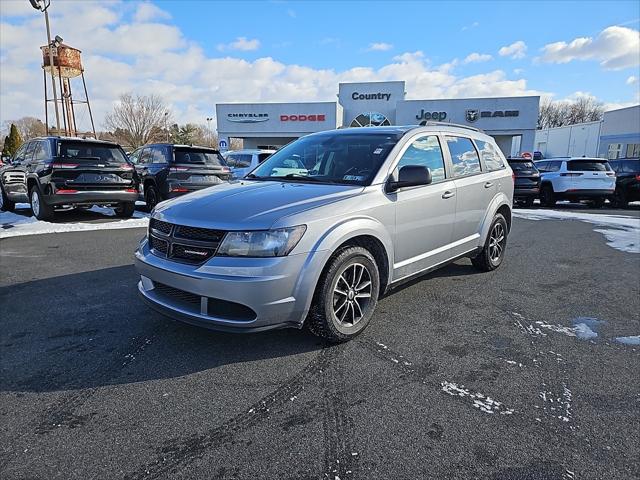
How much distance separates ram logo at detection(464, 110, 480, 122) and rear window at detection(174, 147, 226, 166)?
93.3ft

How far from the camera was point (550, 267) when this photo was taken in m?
5.95

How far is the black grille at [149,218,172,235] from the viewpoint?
3288 mm

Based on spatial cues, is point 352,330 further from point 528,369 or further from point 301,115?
point 301,115

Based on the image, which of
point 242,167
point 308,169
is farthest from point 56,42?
point 308,169

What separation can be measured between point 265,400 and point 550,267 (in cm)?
489

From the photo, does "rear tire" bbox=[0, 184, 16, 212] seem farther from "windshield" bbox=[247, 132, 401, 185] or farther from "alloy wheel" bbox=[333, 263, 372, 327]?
"alloy wheel" bbox=[333, 263, 372, 327]

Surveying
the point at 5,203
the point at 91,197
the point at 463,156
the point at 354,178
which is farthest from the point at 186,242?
the point at 5,203

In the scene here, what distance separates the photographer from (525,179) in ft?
47.3

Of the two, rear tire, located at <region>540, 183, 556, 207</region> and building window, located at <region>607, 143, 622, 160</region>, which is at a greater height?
building window, located at <region>607, 143, 622, 160</region>

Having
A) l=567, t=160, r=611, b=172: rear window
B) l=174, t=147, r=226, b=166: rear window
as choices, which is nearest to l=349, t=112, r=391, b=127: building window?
l=567, t=160, r=611, b=172: rear window

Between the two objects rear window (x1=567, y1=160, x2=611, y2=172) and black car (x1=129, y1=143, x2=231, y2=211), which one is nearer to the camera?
black car (x1=129, y1=143, x2=231, y2=211)

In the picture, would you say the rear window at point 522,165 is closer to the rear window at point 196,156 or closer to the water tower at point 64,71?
the rear window at point 196,156

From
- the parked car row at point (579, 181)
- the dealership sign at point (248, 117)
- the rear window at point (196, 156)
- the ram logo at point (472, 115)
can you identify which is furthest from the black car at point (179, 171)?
the ram logo at point (472, 115)

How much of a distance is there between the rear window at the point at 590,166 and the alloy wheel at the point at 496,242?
1062 centimetres
